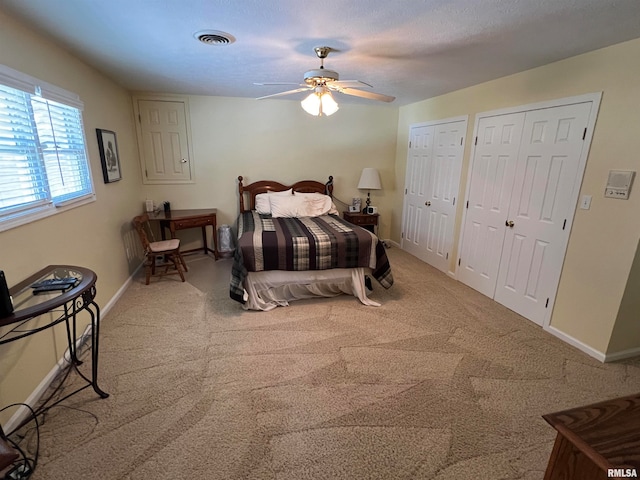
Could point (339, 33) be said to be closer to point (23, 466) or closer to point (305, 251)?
point (305, 251)

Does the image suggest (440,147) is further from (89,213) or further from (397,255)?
(89,213)

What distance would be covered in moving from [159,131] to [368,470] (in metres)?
4.71

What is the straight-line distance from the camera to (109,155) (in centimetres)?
328

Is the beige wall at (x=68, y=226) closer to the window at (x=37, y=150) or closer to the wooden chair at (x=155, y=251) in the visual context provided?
the window at (x=37, y=150)

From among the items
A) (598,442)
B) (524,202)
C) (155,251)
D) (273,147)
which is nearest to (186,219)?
(155,251)

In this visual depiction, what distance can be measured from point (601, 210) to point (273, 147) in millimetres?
4003

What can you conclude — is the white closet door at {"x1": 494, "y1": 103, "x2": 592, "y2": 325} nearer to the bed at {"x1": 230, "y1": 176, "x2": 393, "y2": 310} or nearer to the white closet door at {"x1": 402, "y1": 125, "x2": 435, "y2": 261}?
the bed at {"x1": 230, "y1": 176, "x2": 393, "y2": 310}

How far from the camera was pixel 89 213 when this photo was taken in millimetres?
2775

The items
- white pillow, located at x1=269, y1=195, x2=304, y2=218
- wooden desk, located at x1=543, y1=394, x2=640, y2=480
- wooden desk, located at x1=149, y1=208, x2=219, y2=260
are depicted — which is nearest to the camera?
wooden desk, located at x1=543, y1=394, x2=640, y2=480

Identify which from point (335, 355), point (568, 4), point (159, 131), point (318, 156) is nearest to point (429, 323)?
point (335, 355)

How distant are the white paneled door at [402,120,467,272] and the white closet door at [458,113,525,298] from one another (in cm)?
29

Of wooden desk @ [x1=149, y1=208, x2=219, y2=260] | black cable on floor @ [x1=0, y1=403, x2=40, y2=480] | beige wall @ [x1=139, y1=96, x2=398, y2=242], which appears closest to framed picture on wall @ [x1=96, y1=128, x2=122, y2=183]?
wooden desk @ [x1=149, y1=208, x2=219, y2=260]

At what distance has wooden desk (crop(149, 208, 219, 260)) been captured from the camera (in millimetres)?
4094

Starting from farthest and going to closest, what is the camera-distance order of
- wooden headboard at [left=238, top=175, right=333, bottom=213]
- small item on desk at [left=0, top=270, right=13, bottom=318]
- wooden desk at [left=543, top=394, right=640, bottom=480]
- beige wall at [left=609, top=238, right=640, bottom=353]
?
wooden headboard at [left=238, top=175, right=333, bottom=213]
beige wall at [left=609, top=238, right=640, bottom=353]
small item on desk at [left=0, top=270, right=13, bottom=318]
wooden desk at [left=543, top=394, right=640, bottom=480]
